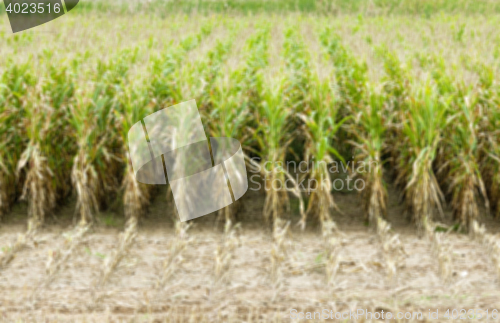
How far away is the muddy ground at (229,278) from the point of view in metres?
3.88

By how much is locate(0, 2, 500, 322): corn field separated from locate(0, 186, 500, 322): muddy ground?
0.02m

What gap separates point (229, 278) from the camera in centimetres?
433

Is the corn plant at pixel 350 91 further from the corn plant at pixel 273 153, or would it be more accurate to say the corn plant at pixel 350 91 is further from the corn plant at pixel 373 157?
the corn plant at pixel 273 153

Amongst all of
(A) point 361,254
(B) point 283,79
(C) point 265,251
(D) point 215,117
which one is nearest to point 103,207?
(D) point 215,117

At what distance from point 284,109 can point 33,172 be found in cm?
264

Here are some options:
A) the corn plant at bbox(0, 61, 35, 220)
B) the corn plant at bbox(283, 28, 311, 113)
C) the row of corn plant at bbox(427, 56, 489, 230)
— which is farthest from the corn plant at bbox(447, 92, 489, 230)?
the corn plant at bbox(0, 61, 35, 220)

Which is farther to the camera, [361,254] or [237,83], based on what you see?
[237,83]

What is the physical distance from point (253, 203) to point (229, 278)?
5.52 ft

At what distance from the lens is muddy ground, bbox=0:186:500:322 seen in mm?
3883

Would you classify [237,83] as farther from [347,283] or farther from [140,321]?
[140,321]

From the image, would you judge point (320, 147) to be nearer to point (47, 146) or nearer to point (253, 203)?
point (253, 203)

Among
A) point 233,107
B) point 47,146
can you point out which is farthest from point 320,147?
point 47,146

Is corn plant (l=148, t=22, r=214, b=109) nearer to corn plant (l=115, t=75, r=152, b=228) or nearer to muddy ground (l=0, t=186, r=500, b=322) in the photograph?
corn plant (l=115, t=75, r=152, b=228)

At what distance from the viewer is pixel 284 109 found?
534 cm
